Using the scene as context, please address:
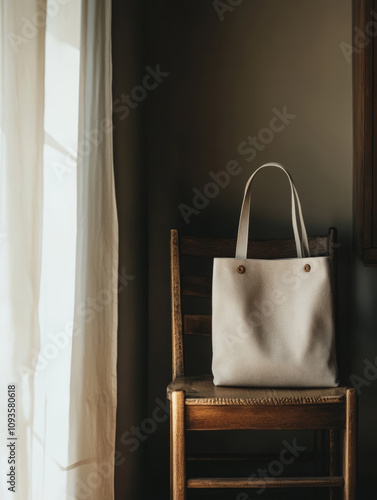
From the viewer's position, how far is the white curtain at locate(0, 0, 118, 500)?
0.68m

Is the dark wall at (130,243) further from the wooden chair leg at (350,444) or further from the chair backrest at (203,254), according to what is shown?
the wooden chair leg at (350,444)

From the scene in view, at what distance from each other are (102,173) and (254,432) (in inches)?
37.9

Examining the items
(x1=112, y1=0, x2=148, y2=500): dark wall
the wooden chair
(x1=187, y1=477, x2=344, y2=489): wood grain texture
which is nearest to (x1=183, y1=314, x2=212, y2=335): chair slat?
(x1=112, y1=0, x2=148, y2=500): dark wall

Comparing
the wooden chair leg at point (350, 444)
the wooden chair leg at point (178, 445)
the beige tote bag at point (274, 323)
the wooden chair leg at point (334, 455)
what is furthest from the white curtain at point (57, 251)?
the wooden chair leg at point (334, 455)

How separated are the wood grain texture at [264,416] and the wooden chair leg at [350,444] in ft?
0.05

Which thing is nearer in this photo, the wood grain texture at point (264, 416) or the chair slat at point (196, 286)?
the wood grain texture at point (264, 416)

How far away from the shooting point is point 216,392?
44.3 inches

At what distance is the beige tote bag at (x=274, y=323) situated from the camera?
1142 mm

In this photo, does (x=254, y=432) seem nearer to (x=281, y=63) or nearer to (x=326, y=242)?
(x=326, y=242)

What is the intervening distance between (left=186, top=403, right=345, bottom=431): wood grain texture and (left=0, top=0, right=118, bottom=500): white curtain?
0.63ft

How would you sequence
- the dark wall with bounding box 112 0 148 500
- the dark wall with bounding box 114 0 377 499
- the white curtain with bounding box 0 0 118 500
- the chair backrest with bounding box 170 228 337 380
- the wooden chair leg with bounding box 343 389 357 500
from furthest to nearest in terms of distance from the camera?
the dark wall with bounding box 114 0 377 499
the chair backrest with bounding box 170 228 337 380
the dark wall with bounding box 112 0 148 500
the wooden chair leg with bounding box 343 389 357 500
the white curtain with bounding box 0 0 118 500

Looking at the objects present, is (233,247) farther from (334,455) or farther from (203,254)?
(334,455)

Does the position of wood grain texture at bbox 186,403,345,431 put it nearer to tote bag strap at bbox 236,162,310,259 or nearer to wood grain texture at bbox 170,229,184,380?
wood grain texture at bbox 170,229,184,380

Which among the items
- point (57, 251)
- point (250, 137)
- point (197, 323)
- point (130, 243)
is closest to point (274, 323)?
point (197, 323)
